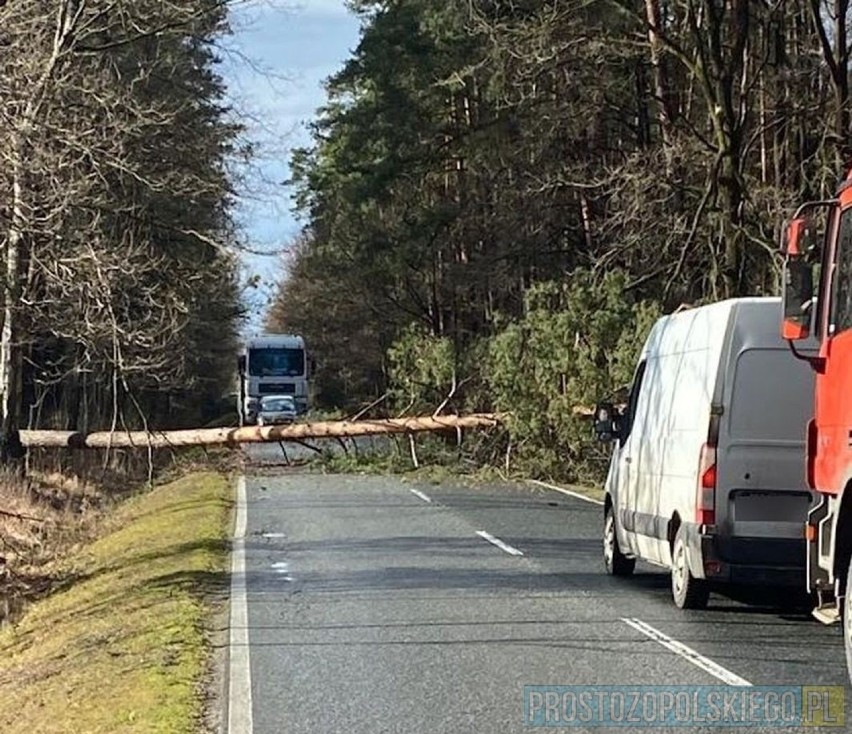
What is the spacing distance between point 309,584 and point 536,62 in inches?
588

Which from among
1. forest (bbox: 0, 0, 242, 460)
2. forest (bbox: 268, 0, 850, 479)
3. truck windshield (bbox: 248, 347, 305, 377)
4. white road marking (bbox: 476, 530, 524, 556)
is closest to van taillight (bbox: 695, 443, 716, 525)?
white road marking (bbox: 476, 530, 524, 556)

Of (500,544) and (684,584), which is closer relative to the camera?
(684,584)

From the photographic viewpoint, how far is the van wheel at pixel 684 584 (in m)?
11.3

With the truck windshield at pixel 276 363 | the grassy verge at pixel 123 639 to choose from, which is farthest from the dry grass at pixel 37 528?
the truck windshield at pixel 276 363

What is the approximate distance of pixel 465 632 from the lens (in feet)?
35.1

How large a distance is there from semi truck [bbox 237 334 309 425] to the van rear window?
41619 millimetres

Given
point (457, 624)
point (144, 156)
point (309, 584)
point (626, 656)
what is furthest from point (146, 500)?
point (626, 656)

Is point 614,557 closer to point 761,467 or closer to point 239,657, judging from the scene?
point 761,467

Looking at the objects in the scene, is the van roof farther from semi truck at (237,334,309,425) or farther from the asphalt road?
semi truck at (237,334,309,425)

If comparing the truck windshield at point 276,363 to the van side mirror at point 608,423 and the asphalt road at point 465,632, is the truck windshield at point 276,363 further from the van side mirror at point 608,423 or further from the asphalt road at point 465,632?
the van side mirror at point 608,423

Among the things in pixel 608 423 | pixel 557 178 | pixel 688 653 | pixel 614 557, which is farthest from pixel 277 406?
pixel 688 653

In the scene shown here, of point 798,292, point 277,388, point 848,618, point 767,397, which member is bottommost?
point 848,618

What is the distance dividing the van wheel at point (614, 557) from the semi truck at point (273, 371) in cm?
3802

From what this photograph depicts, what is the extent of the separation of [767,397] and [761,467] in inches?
22.1
